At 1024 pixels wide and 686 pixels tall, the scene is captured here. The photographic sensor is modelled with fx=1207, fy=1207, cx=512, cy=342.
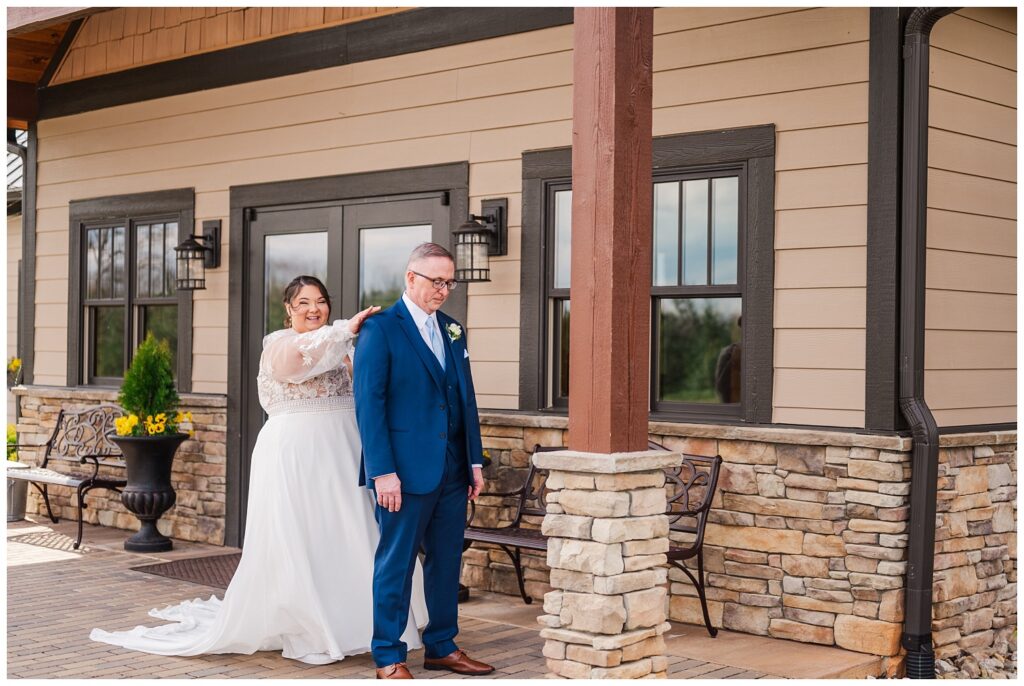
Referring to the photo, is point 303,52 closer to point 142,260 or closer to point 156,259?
point 156,259

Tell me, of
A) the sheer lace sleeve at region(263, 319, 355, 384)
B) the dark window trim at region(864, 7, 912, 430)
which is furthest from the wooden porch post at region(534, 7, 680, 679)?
the dark window trim at region(864, 7, 912, 430)

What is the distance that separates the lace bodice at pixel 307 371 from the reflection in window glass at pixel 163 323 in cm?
373

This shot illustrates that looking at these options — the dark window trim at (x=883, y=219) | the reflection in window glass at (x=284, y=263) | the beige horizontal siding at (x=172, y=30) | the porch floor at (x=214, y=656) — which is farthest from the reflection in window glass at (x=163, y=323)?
the dark window trim at (x=883, y=219)

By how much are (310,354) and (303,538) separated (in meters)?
0.86

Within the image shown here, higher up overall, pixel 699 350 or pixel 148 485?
pixel 699 350

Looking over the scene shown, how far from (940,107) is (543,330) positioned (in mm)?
2508

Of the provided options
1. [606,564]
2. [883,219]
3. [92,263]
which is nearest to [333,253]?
[92,263]

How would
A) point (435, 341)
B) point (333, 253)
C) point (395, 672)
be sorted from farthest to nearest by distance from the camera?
point (333, 253), point (435, 341), point (395, 672)

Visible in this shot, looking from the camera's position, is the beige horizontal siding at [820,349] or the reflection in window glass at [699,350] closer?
the beige horizontal siding at [820,349]

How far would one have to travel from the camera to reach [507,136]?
23.9 feet

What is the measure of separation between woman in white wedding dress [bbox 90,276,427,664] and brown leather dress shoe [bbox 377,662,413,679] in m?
0.37

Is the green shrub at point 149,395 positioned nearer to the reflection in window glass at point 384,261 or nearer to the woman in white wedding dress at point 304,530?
the reflection in window glass at point 384,261

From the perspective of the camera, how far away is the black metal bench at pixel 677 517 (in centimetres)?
605

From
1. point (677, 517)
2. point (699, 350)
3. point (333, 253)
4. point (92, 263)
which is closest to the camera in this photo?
point (677, 517)
